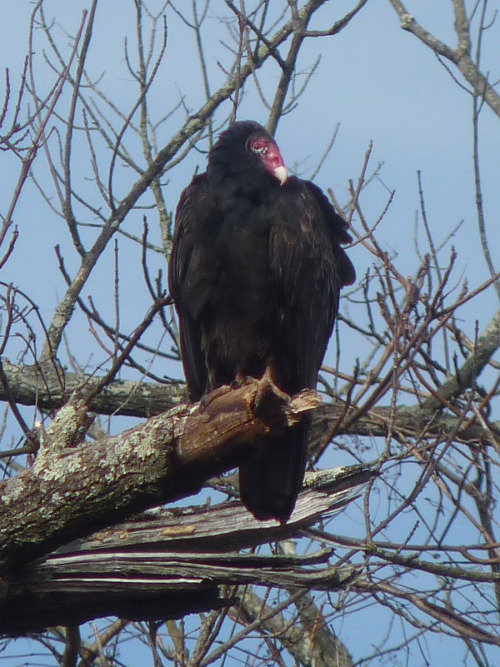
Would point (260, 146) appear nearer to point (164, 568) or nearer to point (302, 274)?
point (302, 274)

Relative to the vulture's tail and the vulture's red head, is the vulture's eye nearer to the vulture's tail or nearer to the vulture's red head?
the vulture's red head

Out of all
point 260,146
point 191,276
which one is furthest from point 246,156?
point 191,276

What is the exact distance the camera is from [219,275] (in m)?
2.98

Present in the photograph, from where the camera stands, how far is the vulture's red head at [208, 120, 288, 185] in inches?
125

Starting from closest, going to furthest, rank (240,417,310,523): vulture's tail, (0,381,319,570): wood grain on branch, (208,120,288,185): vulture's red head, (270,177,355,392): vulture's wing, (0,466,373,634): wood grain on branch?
(0,381,319,570): wood grain on branch
(0,466,373,634): wood grain on branch
(240,417,310,523): vulture's tail
(270,177,355,392): vulture's wing
(208,120,288,185): vulture's red head

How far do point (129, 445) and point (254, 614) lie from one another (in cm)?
253

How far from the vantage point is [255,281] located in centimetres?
295

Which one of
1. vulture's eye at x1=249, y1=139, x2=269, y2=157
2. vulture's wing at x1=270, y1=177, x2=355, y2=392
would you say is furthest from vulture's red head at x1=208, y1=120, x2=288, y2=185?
vulture's wing at x1=270, y1=177, x2=355, y2=392

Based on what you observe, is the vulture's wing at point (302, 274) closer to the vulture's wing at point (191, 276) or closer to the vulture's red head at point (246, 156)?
the vulture's red head at point (246, 156)

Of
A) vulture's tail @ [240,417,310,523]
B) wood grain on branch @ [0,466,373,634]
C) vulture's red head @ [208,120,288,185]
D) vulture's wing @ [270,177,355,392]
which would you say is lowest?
wood grain on branch @ [0,466,373,634]

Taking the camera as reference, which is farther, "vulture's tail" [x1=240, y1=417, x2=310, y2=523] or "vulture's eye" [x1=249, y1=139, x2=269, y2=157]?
"vulture's eye" [x1=249, y1=139, x2=269, y2=157]

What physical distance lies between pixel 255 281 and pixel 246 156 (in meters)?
0.59

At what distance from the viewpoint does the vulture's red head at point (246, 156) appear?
125 inches

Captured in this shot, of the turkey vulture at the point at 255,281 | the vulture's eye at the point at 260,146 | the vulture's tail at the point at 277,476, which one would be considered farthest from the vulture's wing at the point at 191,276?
the vulture's tail at the point at 277,476
